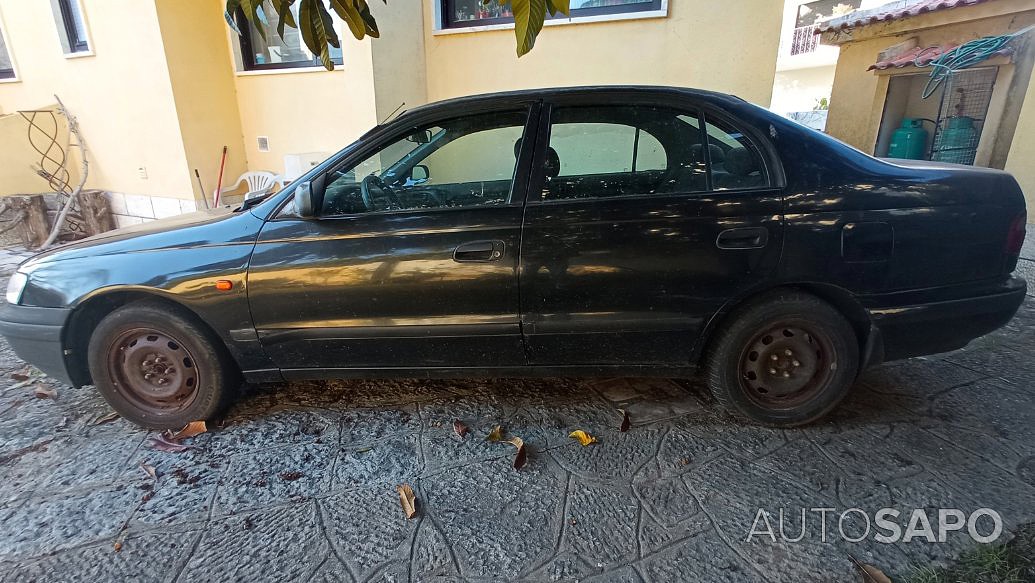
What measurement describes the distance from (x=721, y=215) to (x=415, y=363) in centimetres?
165

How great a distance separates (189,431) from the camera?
2.66m

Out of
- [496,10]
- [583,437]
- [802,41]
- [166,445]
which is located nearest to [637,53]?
[496,10]

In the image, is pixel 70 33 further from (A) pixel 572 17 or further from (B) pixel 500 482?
(B) pixel 500 482

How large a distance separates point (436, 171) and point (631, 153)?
1078 mm

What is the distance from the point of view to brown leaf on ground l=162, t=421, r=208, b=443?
104 inches

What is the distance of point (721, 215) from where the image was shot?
233cm

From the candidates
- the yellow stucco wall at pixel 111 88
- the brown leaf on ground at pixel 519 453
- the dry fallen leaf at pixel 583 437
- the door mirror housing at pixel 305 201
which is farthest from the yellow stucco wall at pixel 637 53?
the brown leaf on ground at pixel 519 453

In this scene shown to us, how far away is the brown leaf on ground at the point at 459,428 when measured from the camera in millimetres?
2611

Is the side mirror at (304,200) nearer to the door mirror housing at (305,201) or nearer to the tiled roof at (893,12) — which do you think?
the door mirror housing at (305,201)

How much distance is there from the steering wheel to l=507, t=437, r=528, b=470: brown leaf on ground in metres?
1.29

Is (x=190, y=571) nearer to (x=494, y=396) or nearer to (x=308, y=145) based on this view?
(x=494, y=396)

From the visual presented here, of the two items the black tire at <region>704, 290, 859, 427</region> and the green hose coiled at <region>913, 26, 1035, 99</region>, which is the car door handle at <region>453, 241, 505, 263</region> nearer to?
the black tire at <region>704, 290, 859, 427</region>

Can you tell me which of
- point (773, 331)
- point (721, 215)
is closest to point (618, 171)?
point (721, 215)

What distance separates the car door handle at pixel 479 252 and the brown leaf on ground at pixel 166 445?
1694 millimetres
